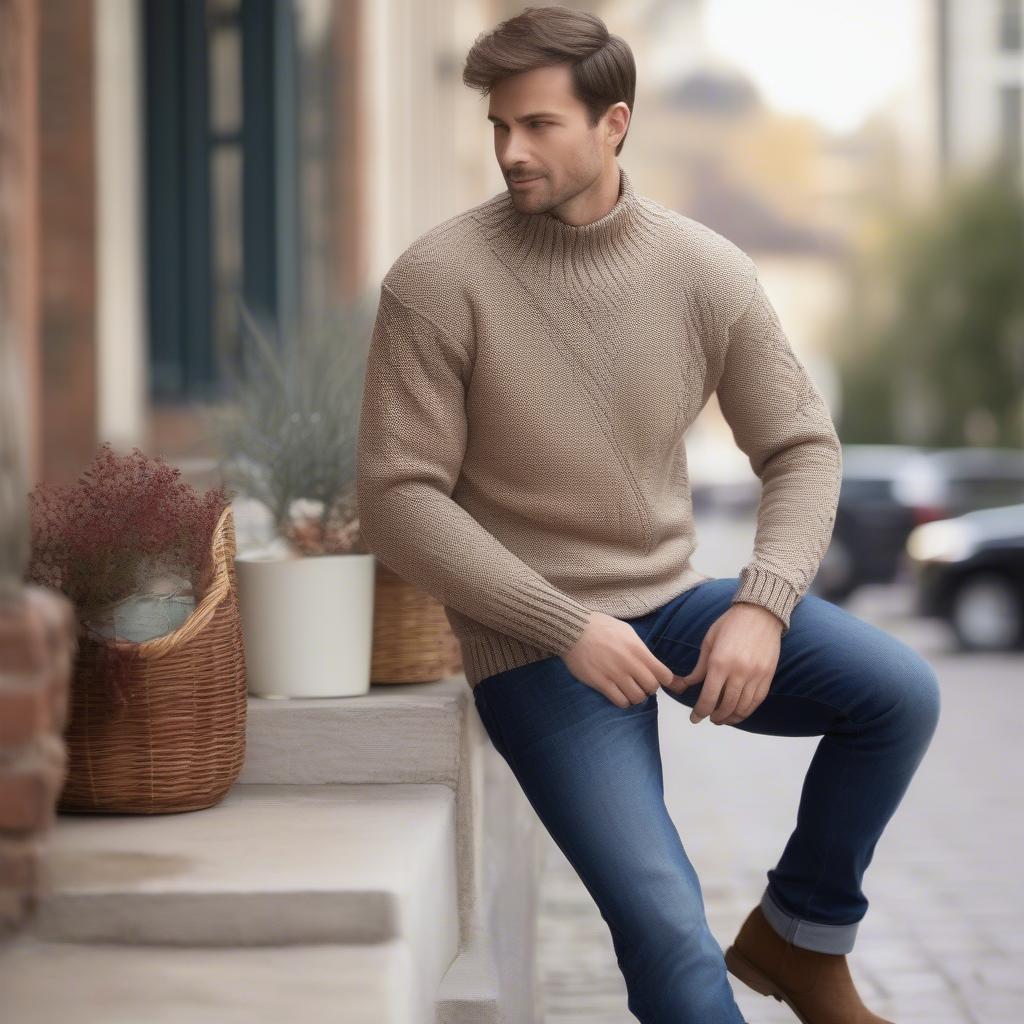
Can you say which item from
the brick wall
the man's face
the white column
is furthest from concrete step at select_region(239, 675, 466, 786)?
the white column

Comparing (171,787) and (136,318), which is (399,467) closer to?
(171,787)

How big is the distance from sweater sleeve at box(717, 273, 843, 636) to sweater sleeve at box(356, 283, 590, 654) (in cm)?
42

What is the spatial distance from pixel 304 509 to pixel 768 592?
1145mm

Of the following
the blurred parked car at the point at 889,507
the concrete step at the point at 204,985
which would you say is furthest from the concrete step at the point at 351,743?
the blurred parked car at the point at 889,507

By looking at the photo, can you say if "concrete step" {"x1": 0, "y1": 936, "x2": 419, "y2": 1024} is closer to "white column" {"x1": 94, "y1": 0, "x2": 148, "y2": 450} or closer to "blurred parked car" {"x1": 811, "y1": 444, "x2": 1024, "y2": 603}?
"white column" {"x1": 94, "y1": 0, "x2": 148, "y2": 450}

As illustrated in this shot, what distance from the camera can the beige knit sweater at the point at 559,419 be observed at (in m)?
2.96

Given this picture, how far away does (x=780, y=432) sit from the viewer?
126 inches

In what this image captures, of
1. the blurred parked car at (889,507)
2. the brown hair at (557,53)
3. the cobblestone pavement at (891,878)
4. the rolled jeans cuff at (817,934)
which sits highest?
the brown hair at (557,53)

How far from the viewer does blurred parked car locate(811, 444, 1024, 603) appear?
659 inches

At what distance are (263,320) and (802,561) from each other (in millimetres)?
6079

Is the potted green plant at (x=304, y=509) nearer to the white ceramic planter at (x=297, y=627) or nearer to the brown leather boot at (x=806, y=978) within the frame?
the white ceramic planter at (x=297, y=627)

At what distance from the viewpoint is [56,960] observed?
97.2 inches

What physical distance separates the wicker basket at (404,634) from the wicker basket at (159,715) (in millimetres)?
625

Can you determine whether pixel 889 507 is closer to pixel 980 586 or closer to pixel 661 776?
pixel 980 586
